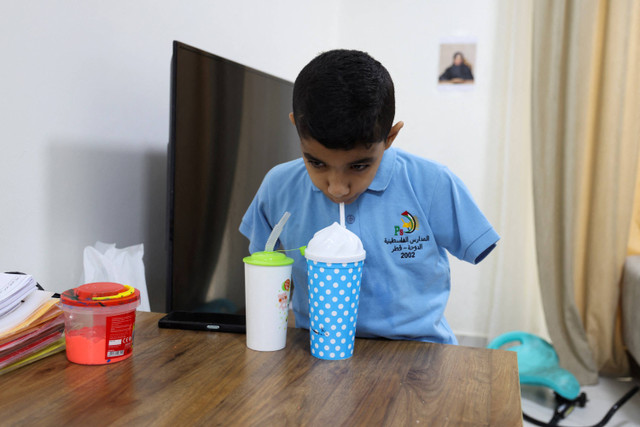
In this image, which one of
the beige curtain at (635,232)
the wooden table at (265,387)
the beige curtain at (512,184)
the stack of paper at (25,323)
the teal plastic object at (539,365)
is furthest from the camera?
the beige curtain at (512,184)

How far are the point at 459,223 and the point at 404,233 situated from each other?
10 cm

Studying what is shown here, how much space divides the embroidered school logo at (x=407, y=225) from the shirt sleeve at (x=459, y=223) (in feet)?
0.11

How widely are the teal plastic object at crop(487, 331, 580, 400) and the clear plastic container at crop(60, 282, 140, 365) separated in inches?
78.5

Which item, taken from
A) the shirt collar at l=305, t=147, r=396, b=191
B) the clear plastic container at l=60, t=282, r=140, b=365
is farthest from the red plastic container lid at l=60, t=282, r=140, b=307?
the shirt collar at l=305, t=147, r=396, b=191

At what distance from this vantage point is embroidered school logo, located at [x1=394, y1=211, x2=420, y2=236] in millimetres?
1065

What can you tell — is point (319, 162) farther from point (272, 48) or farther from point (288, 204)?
point (272, 48)

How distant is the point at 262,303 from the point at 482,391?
343 mm

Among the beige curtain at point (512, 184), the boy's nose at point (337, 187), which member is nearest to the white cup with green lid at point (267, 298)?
the boy's nose at point (337, 187)

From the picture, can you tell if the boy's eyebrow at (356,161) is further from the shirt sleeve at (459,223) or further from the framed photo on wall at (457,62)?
the framed photo on wall at (457,62)

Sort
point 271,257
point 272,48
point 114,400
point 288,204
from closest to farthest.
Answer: point 114,400 → point 271,257 → point 288,204 → point 272,48

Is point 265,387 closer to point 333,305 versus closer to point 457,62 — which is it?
point 333,305

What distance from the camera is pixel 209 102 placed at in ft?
5.05

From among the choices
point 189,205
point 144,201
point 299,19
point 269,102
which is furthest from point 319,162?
point 299,19

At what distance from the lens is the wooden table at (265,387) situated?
0.67m
